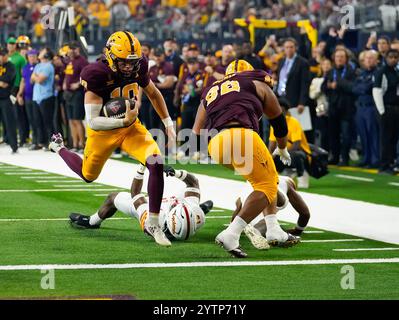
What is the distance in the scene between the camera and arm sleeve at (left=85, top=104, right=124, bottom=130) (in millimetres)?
11195

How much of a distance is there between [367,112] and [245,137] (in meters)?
9.21

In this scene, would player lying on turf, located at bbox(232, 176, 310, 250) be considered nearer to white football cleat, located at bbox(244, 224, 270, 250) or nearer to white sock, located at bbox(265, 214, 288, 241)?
white sock, located at bbox(265, 214, 288, 241)

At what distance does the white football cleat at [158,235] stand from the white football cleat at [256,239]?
0.75 metres

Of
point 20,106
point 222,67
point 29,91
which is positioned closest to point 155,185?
point 222,67

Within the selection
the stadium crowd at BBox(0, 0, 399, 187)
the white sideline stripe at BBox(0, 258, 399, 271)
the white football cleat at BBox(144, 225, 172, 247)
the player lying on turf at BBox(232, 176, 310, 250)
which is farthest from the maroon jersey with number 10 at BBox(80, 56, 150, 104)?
the stadium crowd at BBox(0, 0, 399, 187)

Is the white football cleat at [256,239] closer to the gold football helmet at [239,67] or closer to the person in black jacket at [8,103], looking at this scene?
the gold football helmet at [239,67]

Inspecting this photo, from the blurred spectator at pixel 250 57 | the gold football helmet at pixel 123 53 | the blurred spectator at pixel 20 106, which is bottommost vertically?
the blurred spectator at pixel 20 106

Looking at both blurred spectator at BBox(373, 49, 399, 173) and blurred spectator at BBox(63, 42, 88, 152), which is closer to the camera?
blurred spectator at BBox(373, 49, 399, 173)

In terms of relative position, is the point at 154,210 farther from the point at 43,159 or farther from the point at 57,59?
the point at 57,59

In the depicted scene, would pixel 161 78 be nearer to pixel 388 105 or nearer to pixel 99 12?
pixel 388 105

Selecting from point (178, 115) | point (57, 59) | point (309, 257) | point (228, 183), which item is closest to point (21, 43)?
point (57, 59)

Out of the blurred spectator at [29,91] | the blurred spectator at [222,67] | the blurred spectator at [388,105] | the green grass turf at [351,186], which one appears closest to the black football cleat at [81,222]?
the green grass turf at [351,186]

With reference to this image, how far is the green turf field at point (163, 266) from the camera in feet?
28.3

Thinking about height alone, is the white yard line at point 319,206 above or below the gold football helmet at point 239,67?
below
